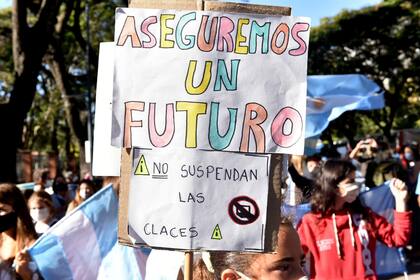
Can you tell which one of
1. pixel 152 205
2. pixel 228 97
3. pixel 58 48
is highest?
pixel 58 48

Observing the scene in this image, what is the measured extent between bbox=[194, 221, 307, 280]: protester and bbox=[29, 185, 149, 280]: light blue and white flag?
1878 mm

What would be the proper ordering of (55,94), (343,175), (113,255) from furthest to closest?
(55,94)
(113,255)
(343,175)

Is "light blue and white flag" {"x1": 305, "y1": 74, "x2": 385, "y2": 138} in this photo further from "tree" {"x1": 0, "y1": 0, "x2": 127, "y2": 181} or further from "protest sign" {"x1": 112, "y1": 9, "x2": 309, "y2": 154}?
"protest sign" {"x1": 112, "y1": 9, "x2": 309, "y2": 154}

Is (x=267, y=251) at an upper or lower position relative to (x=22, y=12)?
lower

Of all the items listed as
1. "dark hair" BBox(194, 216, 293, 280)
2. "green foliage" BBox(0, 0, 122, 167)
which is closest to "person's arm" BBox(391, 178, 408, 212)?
"dark hair" BBox(194, 216, 293, 280)

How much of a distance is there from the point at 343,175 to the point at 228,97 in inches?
75.6

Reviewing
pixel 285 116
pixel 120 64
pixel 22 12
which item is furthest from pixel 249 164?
pixel 22 12

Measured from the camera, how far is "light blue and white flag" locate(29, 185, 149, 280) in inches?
175

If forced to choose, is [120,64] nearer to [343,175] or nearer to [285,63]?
[285,63]

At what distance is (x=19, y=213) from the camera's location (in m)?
4.32

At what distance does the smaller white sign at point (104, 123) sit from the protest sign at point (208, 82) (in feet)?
1.38

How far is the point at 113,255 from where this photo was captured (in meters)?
4.69

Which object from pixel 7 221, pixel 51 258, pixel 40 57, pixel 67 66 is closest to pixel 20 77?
pixel 40 57

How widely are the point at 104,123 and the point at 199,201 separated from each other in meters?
0.66
